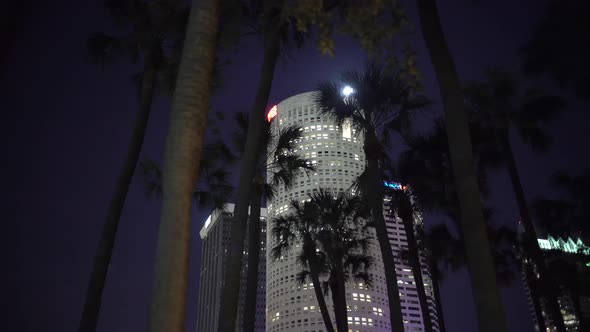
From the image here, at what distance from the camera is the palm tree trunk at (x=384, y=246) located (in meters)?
15.9

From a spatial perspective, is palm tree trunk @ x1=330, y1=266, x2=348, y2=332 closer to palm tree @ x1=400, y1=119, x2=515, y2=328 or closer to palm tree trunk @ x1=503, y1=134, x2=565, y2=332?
palm tree @ x1=400, y1=119, x2=515, y2=328

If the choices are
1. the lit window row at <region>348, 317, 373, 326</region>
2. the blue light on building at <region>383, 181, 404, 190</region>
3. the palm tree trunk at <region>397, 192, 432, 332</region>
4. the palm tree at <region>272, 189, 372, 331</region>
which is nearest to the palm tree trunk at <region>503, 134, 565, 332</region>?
the palm tree trunk at <region>397, 192, 432, 332</region>

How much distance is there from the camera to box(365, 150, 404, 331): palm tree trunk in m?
15.9

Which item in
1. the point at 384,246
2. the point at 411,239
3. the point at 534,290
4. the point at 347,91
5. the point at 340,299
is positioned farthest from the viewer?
A: the point at 534,290

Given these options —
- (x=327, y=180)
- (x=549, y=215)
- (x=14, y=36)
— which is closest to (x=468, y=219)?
(x=14, y=36)

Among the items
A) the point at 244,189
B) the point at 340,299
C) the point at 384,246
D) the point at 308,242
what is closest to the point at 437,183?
the point at 384,246

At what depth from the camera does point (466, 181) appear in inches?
319

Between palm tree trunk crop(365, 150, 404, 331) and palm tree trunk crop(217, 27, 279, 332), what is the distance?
5615 millimetres

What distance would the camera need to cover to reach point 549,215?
94.1 ft

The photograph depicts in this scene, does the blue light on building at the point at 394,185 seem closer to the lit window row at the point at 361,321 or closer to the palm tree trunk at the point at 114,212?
the palm tree trunk at the point at 114,212

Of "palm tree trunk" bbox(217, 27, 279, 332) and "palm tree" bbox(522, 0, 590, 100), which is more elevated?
"palm tree" bbox(522, 0, 590, 100)

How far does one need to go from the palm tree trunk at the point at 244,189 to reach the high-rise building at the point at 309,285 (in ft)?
246

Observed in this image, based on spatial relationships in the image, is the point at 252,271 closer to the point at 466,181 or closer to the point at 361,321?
the point at 466,181

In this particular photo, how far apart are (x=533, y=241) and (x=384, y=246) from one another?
22.2 feet
